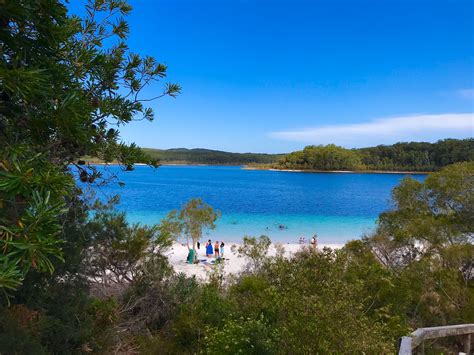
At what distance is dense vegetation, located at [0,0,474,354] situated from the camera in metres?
1.40

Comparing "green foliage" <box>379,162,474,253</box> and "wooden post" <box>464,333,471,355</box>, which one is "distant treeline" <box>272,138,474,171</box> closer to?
"green foliage" <box>379,162,474,253</box>

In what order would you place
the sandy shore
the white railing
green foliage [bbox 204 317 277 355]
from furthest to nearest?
1. the sandy shore
2. the white railing
3. green foliage [bbox 204 317 277 355]

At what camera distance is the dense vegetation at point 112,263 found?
1401mm

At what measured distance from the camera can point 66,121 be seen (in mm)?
1663

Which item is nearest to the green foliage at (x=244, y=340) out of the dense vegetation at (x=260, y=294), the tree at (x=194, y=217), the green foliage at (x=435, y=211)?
the dense vegetation at (x=260, y=294)

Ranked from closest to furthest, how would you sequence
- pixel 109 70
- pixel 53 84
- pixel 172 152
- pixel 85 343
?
pixel 53 84
pixel 109 70
pixel 85 343
pixel 172 152

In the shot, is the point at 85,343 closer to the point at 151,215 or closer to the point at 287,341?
the point at 287,341

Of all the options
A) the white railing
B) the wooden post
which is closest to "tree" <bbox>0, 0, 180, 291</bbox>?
the white railing

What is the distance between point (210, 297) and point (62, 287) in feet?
8.87

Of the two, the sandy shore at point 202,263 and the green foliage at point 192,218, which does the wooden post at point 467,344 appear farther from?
the green foliage at point 192,218

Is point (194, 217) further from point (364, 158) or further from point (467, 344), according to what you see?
point (364, 158)

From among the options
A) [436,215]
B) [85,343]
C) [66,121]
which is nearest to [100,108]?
[66,121]

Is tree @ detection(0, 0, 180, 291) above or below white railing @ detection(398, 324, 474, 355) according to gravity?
above

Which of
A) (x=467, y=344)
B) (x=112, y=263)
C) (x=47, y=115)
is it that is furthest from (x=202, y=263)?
(x=47, y=115)
